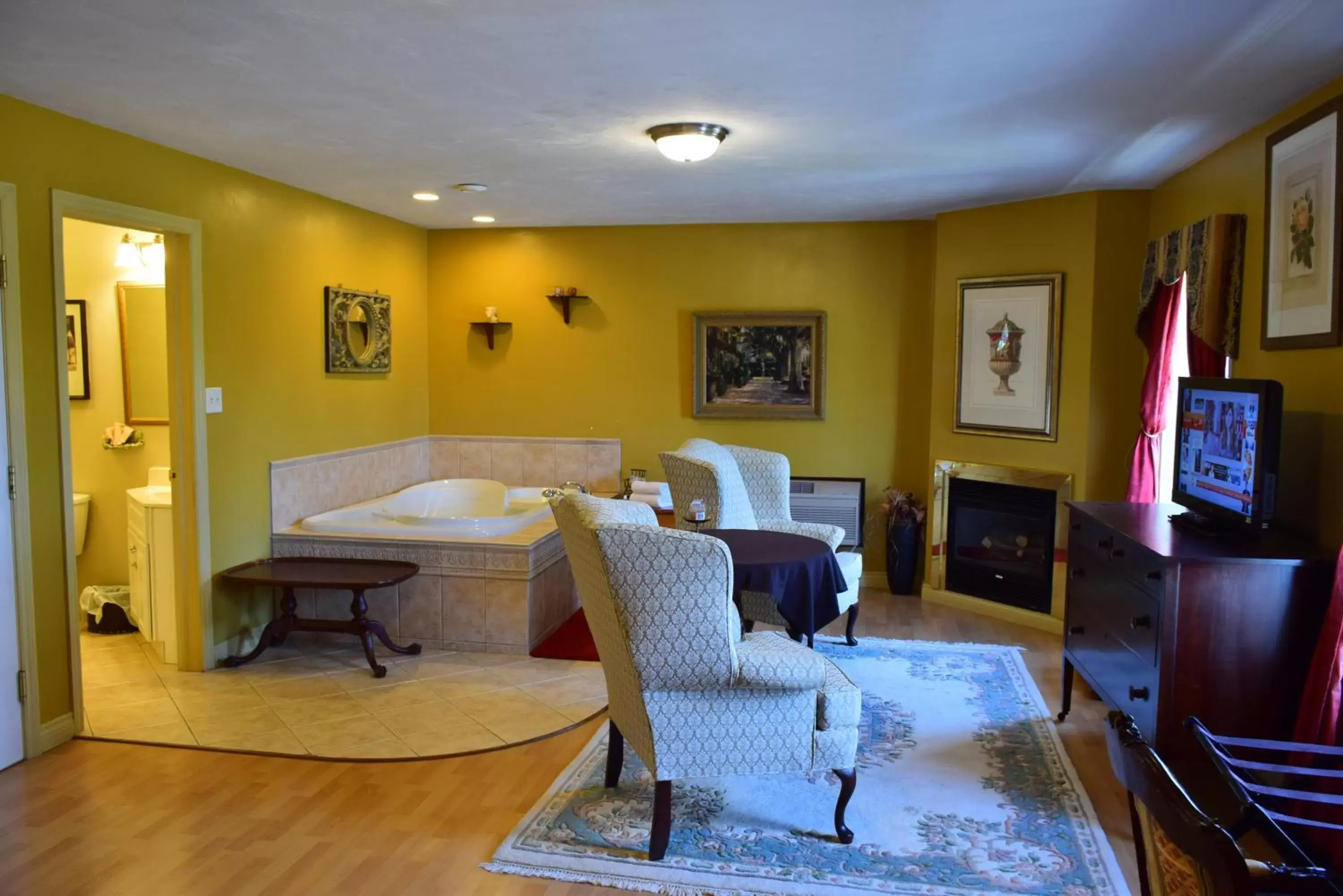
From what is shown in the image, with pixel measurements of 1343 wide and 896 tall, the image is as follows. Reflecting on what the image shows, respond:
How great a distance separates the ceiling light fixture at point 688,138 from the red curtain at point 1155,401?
7.54ft

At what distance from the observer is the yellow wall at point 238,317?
350 centimetres

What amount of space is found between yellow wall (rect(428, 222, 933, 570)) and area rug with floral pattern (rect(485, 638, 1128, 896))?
2698 millimetres

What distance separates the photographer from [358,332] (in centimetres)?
568

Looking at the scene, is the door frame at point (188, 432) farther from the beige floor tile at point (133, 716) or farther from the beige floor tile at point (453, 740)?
the beige floor tile at point (453, 740)

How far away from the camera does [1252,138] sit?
12.1ft

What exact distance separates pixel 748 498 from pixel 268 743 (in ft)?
8.47

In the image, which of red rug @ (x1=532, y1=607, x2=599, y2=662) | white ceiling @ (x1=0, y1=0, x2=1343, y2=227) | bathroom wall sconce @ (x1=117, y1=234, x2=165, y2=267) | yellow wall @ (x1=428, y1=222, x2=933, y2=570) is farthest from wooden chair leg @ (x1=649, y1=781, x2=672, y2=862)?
bathroom wall sconce @ (x1=117, y1=234, x2=165, y2=267)

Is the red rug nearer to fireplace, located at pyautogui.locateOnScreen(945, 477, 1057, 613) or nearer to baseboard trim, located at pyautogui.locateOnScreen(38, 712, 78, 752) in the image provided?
baseboard trim, located at pyautogui.locateOnScreen(38, 712, 78, 752)

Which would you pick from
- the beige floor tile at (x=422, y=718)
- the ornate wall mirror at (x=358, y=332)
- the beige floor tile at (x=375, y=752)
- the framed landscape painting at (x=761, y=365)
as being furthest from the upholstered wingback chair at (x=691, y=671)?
the framed landscape painting at (x=761, y=365)

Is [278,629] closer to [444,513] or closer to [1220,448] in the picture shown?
[444,513]

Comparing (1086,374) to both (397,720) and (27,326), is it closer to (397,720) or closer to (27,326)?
(397,720)

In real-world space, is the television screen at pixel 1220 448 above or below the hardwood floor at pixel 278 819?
above

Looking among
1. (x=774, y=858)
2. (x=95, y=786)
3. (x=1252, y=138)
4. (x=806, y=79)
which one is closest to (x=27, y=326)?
(x=95, y=786)

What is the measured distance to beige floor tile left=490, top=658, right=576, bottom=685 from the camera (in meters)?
4.30
